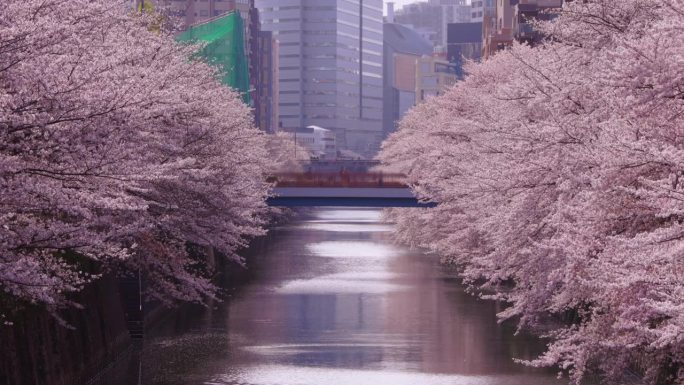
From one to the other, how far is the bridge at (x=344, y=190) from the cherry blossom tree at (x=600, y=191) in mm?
27914

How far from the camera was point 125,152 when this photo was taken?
23.6m

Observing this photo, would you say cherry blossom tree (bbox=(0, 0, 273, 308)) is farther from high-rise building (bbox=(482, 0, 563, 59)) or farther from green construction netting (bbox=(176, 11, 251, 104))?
green construction netting (bbox=(176, 11, 251, 104))

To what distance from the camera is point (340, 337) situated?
50.5m

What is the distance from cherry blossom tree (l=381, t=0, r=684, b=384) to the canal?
339 cm

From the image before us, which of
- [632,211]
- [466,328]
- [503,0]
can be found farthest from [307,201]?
[503,0]

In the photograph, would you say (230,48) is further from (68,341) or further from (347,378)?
(68,341)

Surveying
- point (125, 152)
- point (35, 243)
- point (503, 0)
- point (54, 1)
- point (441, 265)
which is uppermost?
point (503, 0)

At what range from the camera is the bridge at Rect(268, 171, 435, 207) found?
78.8 metres

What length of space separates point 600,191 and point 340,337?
26.1 metres

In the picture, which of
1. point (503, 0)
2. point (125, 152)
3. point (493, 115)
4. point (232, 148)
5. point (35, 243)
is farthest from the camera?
point (503, 0)

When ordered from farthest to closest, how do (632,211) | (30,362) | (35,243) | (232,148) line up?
(232,148)
(30,362)
(632,211)
(35,243)

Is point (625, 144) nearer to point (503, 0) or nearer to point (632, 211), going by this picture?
point (632, 211)

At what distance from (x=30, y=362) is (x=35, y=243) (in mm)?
10771

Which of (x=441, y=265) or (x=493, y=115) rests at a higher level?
(x=493, y=115)
